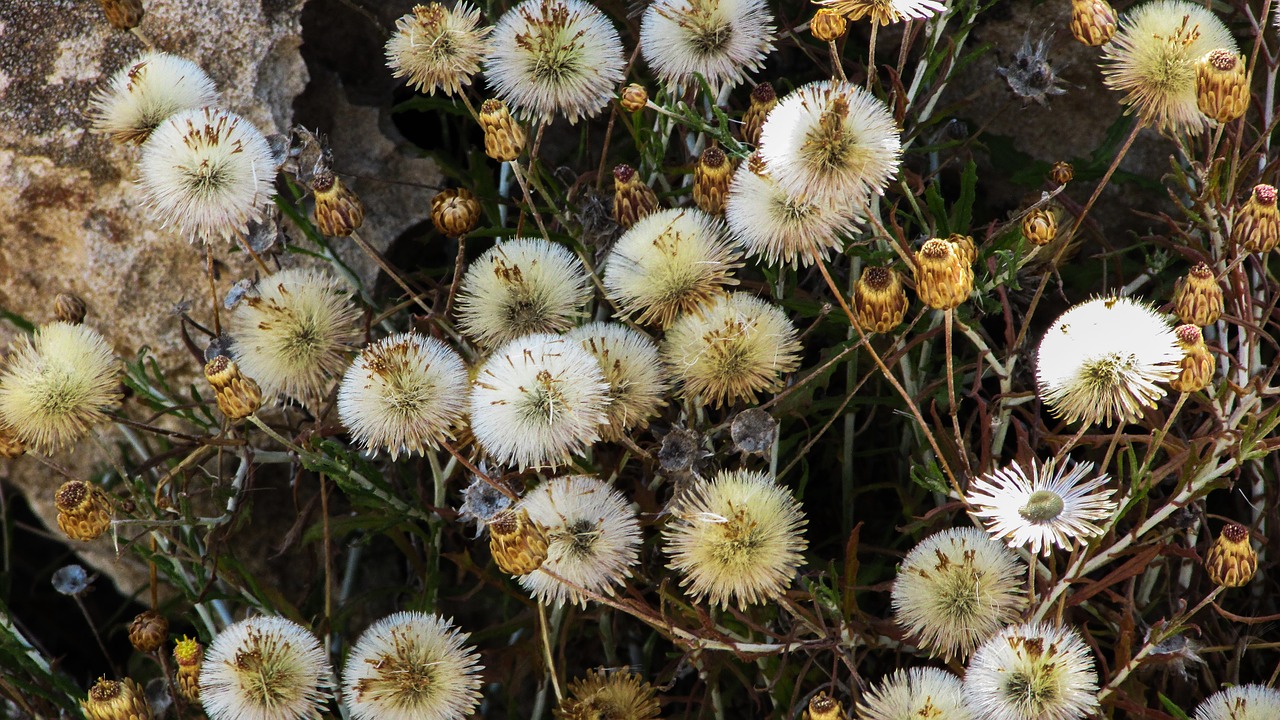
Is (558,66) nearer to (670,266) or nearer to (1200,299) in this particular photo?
(670,266)

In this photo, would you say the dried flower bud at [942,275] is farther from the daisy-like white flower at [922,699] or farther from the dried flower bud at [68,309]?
the dried flower bud at [68,309]

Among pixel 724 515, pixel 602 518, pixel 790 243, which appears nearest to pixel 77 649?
pixel 602 518

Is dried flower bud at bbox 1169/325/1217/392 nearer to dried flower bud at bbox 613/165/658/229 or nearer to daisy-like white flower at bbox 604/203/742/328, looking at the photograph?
daisy-like white flower at bbox 604/203/742/328

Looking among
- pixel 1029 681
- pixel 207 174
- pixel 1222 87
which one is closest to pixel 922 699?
pixel 1029 681

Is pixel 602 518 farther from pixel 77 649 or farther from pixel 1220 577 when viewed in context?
pixel 77 649

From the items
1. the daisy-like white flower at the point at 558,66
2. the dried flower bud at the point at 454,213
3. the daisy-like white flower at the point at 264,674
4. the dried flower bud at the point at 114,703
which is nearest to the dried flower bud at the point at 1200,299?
the daisy-like white flower at the point at 558,66

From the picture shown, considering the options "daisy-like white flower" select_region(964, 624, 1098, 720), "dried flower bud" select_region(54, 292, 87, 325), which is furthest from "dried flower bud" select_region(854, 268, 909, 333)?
"dried flower bud" select_region(54, 292, 87, 325)
